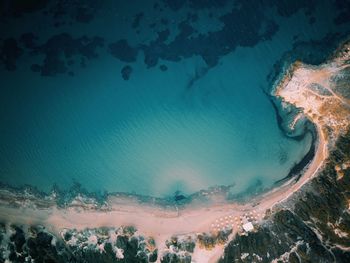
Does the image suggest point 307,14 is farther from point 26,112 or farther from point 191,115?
point 26,112

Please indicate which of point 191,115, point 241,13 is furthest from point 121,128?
point 241,13

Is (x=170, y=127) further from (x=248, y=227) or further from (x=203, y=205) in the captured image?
(x=248, y=227)

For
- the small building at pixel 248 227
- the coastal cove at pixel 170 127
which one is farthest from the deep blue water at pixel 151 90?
the small building at pixel 248 227

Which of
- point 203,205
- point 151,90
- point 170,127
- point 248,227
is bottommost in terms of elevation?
point 248,227

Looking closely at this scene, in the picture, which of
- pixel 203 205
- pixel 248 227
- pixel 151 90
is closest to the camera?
pixel 248 227

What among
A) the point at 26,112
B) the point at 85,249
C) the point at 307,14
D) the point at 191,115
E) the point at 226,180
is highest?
the point at 307,14

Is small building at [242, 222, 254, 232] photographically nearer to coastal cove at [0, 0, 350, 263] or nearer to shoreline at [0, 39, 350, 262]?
coastal cove at [0, 0, 350, 263]

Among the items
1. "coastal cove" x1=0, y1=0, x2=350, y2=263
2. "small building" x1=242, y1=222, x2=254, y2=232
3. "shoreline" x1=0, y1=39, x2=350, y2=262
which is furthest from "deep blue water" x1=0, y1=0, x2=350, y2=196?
"small building" x1=242, y1=222, x2=254, y2=232

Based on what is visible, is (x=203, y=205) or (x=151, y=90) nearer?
(x=203, y=205)

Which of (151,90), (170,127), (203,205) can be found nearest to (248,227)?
(203,205)
